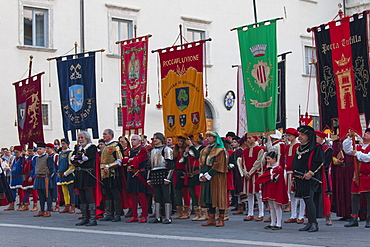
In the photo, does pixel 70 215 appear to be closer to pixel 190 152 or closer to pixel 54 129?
pixel 190 152

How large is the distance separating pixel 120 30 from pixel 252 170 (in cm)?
1572

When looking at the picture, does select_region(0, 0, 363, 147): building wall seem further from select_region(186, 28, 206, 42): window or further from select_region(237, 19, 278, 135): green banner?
select_region(237, 19, 278, 135): green banner

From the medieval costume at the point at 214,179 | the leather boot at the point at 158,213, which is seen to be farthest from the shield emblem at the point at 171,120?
the medieval costume at the point at 214,179

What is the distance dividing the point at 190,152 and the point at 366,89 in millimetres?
3970

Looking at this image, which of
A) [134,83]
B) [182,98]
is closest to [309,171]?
[182,98]

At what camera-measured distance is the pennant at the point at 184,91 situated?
15211mm

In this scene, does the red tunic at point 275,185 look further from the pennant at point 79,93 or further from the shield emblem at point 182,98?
the pennant at point 79,93

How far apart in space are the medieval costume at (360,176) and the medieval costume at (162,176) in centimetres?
360

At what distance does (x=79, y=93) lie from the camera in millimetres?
16844

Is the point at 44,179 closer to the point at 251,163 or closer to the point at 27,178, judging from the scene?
the point at 27,178

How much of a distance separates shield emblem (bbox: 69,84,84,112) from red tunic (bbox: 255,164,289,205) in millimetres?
6383

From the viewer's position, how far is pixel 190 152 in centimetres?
1404

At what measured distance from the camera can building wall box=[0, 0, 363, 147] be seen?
25641mm

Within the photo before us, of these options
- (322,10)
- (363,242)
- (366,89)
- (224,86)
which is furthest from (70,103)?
(322,10)
